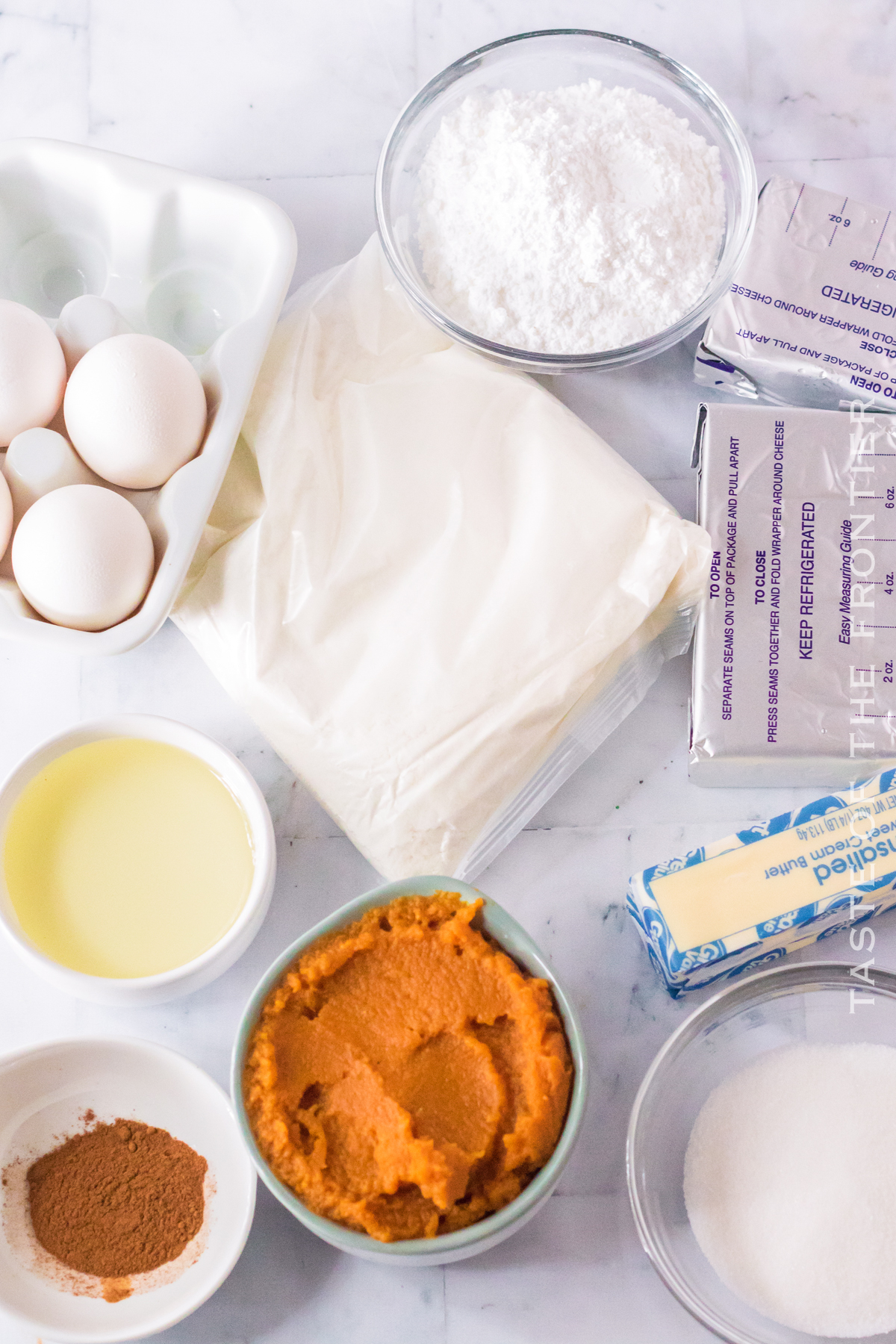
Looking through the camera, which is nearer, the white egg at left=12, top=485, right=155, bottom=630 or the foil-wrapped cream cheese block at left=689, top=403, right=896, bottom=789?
the white egg at left=12, top=485, right=155, bottom=630

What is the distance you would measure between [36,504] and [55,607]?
9 centimetres

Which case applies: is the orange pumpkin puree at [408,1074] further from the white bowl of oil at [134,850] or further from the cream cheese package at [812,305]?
the cream cheese package at [812,305]

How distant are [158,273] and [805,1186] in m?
1.02

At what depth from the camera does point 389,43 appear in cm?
112

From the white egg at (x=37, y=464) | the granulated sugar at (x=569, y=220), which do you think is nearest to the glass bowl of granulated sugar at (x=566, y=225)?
the granulated sugar at (x=569, y=220)

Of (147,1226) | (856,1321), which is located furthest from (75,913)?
(856,1321)

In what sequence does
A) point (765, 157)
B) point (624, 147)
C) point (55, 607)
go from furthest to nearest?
point (765, 157)
point (624, 147)
point (55, 607)

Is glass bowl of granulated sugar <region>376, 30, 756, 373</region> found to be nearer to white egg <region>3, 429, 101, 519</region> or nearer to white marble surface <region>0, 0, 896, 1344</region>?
white marble surface <region>0, 0, 896, 1344</region>

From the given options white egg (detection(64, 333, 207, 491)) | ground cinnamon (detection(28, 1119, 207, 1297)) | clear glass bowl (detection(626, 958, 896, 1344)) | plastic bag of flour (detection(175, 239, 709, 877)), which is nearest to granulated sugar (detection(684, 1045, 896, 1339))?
clear glass bowl (detection(626, 958, 896, 1344))

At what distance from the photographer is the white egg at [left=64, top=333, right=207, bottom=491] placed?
0.88 metres

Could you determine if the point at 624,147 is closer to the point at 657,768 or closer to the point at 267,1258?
the point at 657,768

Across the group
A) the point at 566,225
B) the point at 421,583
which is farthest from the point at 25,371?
the point at 566,225

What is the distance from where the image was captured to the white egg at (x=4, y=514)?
2.91 feet

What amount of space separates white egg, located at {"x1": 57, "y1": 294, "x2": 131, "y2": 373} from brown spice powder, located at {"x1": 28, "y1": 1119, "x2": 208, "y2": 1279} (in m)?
0.70
